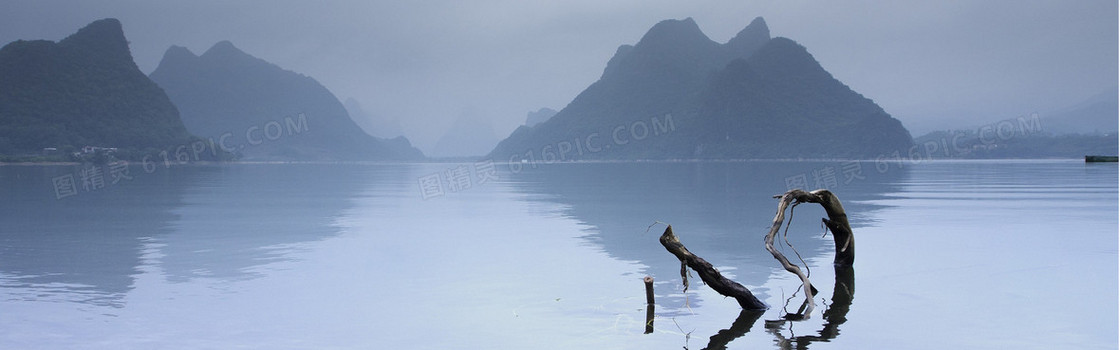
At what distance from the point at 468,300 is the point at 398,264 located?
4.79 m

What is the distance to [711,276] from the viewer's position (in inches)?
459

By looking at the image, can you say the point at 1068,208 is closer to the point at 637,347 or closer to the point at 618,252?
the point at 618,252

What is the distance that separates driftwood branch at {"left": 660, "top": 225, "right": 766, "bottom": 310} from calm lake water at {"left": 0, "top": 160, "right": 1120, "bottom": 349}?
0.88 feet

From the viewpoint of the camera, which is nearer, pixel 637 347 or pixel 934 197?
pixel 637 347

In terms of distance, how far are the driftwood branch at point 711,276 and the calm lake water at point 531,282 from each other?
10.5 inches

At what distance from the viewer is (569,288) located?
1409 cm

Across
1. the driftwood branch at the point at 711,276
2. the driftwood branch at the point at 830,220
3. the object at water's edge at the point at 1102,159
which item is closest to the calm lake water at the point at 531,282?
the driftwood branch at the point at 711,276

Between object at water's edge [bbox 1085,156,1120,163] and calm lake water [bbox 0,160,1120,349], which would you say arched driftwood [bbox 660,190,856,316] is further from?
object at water's edge [bbox 1085,156,1120,163]

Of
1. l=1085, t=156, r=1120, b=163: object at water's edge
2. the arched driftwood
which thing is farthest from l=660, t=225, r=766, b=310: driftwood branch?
l=1085, t=156, r=1120, b=163: object at water's edge

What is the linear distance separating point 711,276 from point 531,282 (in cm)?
404

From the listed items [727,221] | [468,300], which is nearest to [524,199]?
[727,221]

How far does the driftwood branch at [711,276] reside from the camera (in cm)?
1145

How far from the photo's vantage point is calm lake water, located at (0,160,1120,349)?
412 inches

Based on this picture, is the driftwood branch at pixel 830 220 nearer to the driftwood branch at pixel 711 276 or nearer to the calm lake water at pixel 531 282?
the calm lake water at pixel 531 282
